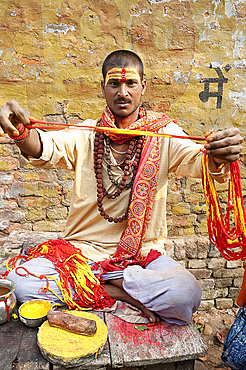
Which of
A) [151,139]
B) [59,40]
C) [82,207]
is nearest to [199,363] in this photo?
[82,207]

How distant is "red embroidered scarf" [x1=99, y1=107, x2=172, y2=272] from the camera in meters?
2.38

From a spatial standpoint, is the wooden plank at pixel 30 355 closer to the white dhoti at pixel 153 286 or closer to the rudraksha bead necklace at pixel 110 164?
the white dhoti at pixel 153 286

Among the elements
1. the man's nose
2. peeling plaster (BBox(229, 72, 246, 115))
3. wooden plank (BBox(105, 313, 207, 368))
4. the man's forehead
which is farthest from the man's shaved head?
wooden plank (BBox(105, 313, 207, 368))

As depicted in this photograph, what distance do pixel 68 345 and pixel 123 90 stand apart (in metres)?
1.78

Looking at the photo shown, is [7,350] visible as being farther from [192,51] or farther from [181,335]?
[192,51]

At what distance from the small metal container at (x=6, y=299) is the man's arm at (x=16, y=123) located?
0.93 m

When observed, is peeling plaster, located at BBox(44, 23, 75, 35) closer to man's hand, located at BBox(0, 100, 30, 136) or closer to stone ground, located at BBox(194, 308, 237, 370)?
man's hand, located at BBox(0, 100, 30, 136)

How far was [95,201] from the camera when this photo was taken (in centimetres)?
256

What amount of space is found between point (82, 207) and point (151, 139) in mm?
815

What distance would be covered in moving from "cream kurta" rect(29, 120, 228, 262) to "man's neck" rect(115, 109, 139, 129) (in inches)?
9.8

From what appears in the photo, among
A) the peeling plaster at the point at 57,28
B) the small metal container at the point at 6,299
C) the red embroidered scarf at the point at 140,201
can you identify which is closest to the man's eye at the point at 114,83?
the red embroidered scarf at the point at 140,201

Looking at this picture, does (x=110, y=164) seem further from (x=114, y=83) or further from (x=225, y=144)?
(x=225, y=144)

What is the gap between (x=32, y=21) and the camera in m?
3.18

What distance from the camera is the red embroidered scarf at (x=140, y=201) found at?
2375mm
